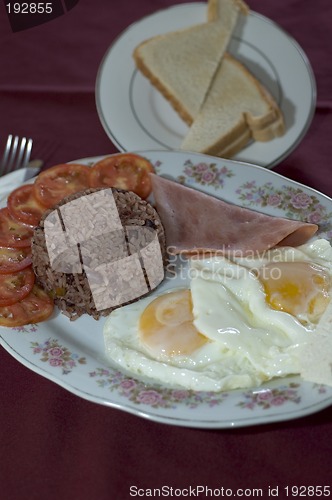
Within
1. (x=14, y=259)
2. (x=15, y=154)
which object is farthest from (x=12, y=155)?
(x=14, y=259)

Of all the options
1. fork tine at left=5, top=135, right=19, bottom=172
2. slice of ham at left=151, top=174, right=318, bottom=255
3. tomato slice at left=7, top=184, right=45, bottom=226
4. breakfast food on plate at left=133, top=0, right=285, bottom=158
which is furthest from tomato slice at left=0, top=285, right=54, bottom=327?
breakfast food on plate at left=133, top=0, right=285, bottom=158

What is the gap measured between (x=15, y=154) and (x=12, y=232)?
0.82 meters

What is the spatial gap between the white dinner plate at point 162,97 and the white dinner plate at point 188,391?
362 mm

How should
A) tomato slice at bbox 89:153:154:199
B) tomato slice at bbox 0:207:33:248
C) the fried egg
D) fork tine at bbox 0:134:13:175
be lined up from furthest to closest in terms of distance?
fork tine at bbox 0:134:13:175, tomato slice at bbox 89:153:154:199, tomato slice at bbox 0:207:33:248, the fried egg

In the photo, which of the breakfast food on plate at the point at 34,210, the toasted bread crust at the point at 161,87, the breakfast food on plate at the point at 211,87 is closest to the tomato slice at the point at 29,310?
the breakfast food on plate at the point at 34,210

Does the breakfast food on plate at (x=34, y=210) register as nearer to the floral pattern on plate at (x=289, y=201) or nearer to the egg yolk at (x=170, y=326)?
the egg yolk at (x=170, y=326)

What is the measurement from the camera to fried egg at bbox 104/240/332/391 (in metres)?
2.80

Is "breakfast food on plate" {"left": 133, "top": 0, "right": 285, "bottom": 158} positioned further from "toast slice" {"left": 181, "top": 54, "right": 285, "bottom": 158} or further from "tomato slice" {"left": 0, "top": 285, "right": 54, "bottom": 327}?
"tomato slice" {"left": 0, "top": 285, "right": 54, "bottom": 327}

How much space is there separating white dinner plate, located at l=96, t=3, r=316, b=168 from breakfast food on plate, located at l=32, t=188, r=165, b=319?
79 centimetres

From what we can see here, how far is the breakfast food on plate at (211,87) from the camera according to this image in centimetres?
395

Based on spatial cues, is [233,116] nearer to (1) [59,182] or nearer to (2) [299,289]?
(1) [59,182]

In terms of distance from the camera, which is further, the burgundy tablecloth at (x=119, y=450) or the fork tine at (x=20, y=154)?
the fork tine at (x=20, y=154)

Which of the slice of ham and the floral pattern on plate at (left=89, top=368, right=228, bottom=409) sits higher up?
the slice of ham

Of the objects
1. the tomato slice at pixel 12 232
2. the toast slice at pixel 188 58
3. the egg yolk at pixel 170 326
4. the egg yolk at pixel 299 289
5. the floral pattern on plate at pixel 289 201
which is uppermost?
the toast slice at pixel 188 58
